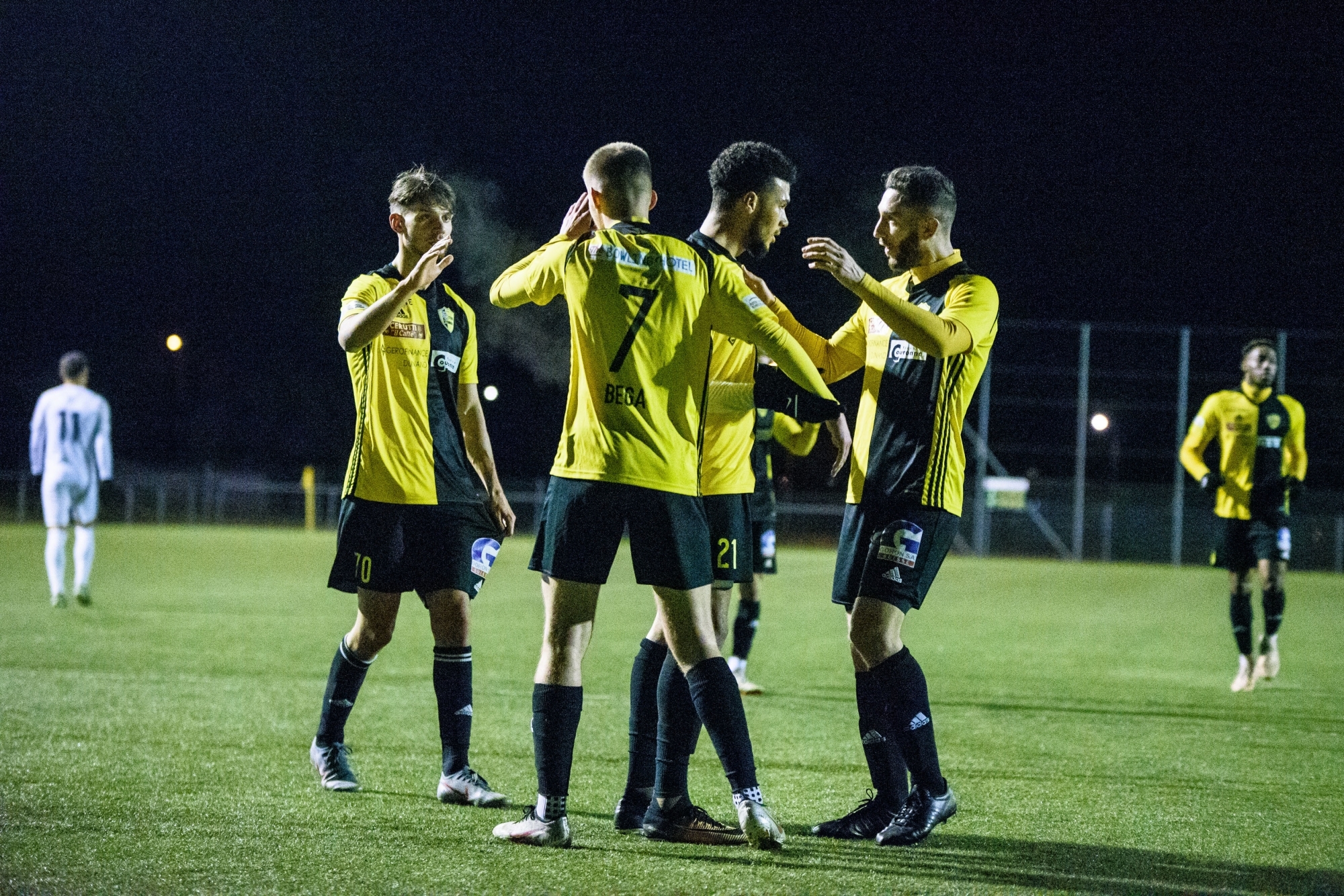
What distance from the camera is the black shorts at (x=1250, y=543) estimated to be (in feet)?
29.6

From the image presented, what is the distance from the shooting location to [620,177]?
4039mm

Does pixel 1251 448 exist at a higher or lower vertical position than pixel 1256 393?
lower

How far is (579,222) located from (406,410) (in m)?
1.09

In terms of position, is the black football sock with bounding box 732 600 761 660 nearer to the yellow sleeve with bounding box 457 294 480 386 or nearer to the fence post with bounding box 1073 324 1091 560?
the yellow sleeve with bounding box 457 294 480 386

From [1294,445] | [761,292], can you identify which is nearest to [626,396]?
[761,292]

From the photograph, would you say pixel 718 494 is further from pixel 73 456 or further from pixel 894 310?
pixel 73 456

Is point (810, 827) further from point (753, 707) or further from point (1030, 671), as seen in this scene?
point (1030, 671)

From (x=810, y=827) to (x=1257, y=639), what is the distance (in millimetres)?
8732

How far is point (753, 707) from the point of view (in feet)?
23.7

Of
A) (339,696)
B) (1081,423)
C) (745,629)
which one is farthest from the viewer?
(1081,423)

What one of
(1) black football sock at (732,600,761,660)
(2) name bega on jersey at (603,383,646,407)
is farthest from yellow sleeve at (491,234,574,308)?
(1) black football sock at (732,600,761,660)

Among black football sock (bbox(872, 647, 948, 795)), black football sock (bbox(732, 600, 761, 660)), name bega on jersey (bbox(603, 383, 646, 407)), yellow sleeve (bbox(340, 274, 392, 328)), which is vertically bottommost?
black football sock (bbox(732, 600, 761, 660))

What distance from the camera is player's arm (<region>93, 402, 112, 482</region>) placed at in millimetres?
11961

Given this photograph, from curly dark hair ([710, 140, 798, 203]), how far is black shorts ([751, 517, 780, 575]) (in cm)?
461
